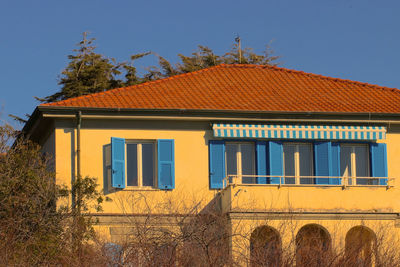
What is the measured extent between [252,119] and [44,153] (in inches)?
283

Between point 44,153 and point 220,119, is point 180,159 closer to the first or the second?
point 220,119

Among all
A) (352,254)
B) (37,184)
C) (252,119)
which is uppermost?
(252,119)

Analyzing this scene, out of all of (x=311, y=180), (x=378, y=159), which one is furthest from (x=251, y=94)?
(x=378, y=159)

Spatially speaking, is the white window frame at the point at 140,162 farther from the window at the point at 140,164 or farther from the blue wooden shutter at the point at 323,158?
the blue wooden shutter at the point at 323,158

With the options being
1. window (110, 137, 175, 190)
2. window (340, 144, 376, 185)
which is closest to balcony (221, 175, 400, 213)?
window (340, 144, 376, 185)

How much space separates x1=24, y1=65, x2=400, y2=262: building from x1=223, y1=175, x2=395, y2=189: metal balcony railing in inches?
1.4

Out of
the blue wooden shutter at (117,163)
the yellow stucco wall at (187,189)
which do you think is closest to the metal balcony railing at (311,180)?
the yellow stucco wall at (187,189)

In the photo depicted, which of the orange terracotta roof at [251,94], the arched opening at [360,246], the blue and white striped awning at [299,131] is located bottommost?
the arched opening at [360,246]

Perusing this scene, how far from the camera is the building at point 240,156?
30359 mm

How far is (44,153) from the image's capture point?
Answer: 111 feet

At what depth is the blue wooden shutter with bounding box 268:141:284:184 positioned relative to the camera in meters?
32.0

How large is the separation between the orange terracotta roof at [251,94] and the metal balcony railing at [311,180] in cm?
217

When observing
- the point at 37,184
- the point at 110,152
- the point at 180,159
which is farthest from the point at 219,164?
the point at 37,184

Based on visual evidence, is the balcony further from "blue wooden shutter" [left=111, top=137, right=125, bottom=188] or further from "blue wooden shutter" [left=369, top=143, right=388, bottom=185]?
"blue wooden shutter" [left=111, top=137, right=125, bottom=188]
